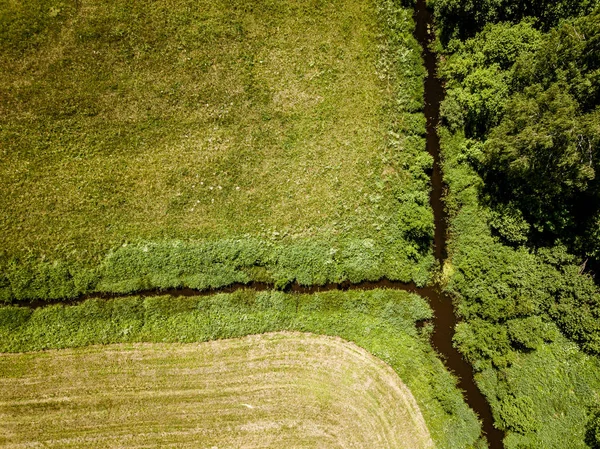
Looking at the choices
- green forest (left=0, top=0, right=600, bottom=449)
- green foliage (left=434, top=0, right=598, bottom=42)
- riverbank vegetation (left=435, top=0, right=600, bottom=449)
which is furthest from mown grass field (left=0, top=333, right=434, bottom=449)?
green foliage (left=434, top=0, right=598, bottom=42)

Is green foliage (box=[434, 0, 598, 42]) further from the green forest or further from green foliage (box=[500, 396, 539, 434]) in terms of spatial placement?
green foliage (box=[500, 396, 539, 434])

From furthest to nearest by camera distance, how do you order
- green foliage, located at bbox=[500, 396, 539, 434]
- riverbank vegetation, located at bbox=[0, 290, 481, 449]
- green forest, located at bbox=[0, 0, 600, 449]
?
riverbank vegetation, located at bbox=[0, 290, 481, 449]
green forest, located at bbox=[0, 0, 600, 449]
green foliage, located at bbox=[500, 396, 539, 434]

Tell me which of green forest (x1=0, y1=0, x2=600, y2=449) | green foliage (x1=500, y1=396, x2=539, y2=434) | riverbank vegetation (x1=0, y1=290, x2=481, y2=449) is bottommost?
green foliage (x1=500, y1=396, x2=539, y2=434)

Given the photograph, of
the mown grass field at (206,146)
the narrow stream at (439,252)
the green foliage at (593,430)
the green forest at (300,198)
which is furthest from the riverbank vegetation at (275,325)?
the green foliage at (593,430)

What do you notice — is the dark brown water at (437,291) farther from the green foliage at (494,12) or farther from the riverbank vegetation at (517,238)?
the green foliage at (494,12)

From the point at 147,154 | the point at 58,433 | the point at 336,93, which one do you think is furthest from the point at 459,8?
the point at 58,433

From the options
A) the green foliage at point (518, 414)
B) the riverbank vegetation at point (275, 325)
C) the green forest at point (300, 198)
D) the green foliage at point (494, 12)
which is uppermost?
the green foliage at point (494, 12)

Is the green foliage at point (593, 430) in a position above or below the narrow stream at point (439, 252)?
below

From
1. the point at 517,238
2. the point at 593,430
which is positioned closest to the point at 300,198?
the point at 517,238
